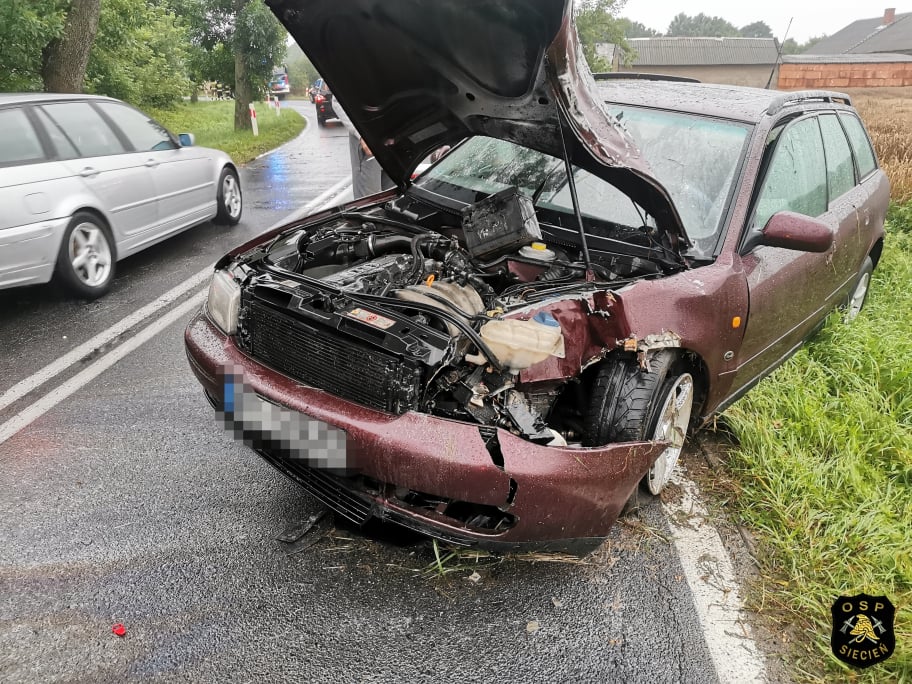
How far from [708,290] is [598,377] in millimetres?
608

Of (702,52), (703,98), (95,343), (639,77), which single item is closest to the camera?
(703,98)

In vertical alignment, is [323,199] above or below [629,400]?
below

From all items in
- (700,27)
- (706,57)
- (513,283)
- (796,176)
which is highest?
(700,27)

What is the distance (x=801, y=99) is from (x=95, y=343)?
15.4 ft

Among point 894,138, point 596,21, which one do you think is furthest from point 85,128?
point 596,21

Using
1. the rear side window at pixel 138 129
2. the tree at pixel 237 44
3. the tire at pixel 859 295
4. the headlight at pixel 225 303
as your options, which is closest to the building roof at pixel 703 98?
the tire at pixel 859 295

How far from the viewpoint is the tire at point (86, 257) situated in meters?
4.95

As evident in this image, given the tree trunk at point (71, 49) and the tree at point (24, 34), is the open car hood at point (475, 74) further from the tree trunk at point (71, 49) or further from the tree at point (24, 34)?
the tree trunk at point (71, 49)

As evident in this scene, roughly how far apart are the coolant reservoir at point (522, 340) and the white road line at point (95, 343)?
9.68ft

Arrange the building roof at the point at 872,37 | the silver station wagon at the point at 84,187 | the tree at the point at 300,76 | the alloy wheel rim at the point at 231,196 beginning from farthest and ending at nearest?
1. the tree at the point at 300,76
2. the building roof at the point at 872,37
3. the alloy wheel rim at the point at 231,196
4. the silver station wagon at the point at 84,187

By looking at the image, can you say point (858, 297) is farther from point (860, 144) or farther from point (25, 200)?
point (25, 200)

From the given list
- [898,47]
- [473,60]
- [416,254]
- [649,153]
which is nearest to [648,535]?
[416,254]

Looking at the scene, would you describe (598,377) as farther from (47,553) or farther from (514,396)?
(47,553)

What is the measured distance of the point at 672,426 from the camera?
2.98 metres
